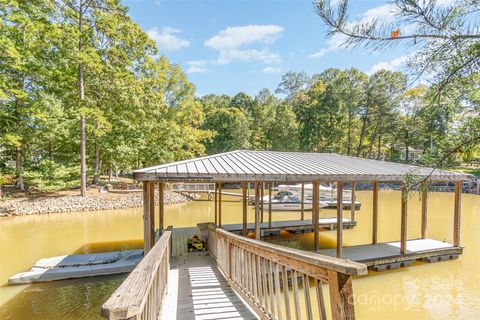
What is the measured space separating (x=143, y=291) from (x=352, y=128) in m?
34.4

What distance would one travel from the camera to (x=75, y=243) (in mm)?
9422

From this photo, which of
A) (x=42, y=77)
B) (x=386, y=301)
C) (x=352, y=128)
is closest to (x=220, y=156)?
(x=386, y=301)

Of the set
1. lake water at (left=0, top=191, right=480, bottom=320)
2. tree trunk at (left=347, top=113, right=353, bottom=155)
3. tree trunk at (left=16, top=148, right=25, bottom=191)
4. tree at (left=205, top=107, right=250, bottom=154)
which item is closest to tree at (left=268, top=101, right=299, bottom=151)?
tree at (left=205, top=107, right=250, bottom=154)

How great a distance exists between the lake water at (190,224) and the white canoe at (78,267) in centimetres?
17

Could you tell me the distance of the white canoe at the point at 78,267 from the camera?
20.8 ft

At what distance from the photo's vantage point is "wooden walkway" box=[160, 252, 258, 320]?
3.27 metres

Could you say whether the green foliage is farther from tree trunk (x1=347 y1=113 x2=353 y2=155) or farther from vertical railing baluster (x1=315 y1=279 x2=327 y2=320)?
tree trunk (x1=347 y1=113 x2=353 y2=155)

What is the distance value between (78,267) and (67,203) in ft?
30.9

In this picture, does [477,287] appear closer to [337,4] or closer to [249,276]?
[249,276]

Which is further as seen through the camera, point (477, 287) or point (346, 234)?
point (346, 234)

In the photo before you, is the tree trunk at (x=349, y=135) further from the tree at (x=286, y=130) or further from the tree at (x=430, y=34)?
the tree at (x=430, y=34)

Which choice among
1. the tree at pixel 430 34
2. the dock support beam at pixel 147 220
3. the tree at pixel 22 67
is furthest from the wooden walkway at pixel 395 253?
the tree at pixel 22 67

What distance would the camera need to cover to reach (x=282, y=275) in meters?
2.44

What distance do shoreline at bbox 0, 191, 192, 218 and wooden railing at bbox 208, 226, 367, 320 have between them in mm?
12508
